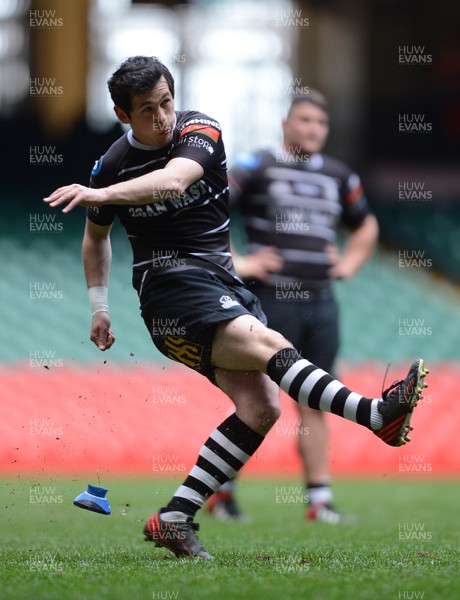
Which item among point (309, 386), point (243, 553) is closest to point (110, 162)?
point (309, 386)

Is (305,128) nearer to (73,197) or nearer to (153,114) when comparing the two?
(153,114)

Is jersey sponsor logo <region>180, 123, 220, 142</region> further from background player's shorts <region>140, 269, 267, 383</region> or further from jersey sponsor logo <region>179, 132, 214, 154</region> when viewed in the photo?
background player's shorts <region>140, 269, 267, 383</region>

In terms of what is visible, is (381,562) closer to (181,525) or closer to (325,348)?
(181,525)

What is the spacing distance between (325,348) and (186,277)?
87.1 inches

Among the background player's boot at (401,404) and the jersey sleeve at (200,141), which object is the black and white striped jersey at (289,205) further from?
the background player's boot at (401,404)

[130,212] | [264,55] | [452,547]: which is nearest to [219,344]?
[130,212]

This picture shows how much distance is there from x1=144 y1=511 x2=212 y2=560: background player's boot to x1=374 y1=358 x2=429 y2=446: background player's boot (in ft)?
2.76

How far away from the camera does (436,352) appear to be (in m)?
13.9

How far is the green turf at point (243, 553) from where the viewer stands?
3638 millimetres

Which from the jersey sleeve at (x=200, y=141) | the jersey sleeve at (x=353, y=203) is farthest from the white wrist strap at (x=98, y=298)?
the jersey sleeve at (x=353, y=203)

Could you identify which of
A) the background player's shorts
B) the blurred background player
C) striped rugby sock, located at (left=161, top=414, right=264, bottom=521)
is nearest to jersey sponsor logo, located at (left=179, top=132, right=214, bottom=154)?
the background player's shorts

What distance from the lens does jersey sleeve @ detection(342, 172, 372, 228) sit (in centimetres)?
697

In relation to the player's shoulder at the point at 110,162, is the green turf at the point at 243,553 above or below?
below

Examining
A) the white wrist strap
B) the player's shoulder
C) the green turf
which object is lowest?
the green turf
